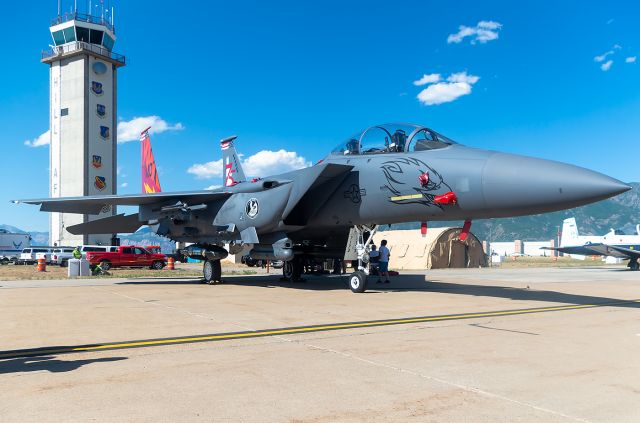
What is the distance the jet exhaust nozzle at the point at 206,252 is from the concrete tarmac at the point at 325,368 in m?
6.59

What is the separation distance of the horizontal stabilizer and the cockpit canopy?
29.3 ft

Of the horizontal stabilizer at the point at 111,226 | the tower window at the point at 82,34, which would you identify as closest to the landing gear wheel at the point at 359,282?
the horizontal stabilizer at the point at 111,226

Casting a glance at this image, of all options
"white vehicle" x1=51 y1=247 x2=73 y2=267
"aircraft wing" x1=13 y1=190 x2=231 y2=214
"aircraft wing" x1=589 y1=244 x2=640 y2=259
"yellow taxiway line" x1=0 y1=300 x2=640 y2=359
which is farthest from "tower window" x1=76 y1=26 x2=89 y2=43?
"yellow taxiway line" x1=0 y1=300 x2=640 y2=359

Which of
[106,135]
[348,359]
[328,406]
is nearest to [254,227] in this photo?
[348,359]

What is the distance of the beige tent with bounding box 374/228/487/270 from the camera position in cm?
3219

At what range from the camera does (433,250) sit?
3206cm

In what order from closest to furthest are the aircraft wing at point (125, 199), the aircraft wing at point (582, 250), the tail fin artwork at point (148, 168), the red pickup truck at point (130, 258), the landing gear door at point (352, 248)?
the landing gear door at point (352, 248) < the aircraft wing at point (125, 199) < the tail fin artwork at point (148, 168) < the red pickup truck at point (130, 258) < the aircraft wing at point (582, 250)

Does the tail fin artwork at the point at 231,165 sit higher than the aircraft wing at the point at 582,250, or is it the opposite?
the tail fin artwork at the point at 231,165

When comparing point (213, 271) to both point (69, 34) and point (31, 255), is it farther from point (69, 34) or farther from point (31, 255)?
point (69, 34)

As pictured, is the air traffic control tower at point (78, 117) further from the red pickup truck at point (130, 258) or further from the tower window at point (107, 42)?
the red pickup truck at point (130, 258)

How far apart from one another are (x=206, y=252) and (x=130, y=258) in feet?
55.8

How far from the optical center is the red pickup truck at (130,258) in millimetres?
28672

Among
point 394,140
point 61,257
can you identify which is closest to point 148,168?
point 394,140

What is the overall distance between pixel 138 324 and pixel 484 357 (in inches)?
174
